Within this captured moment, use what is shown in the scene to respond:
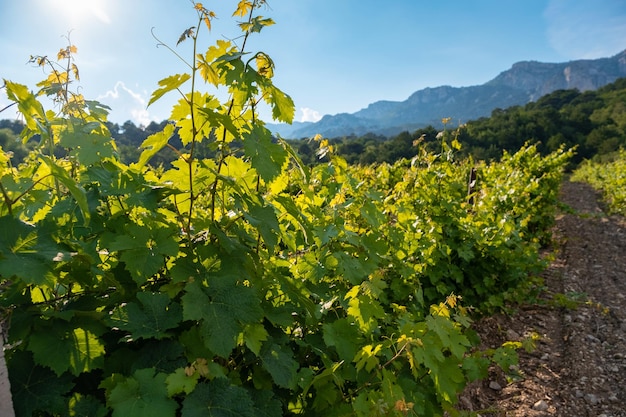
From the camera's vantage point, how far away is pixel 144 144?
4.57 ft

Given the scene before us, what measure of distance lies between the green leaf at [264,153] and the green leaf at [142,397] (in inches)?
24.2

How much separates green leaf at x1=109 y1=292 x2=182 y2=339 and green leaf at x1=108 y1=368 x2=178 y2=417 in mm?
112

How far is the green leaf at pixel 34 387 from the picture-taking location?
101cm

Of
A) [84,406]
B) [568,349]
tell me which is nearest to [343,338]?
[84,406]

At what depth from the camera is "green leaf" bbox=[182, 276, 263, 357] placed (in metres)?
1.06

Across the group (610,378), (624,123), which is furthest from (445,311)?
(624,123)

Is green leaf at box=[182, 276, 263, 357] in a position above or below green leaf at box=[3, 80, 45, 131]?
below

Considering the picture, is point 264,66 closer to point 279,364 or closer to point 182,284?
point 182,284

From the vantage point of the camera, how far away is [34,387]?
1040 millimetres

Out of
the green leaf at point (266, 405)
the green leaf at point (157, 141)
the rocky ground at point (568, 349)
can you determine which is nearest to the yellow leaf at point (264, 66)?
the green leaf at point (157, 141)

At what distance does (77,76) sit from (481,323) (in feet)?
14.9

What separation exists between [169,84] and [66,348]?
77 cm

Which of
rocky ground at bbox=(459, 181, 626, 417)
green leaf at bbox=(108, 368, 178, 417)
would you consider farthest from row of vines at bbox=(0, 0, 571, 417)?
rocky ground at bbox=(459, 181, 626, 417)

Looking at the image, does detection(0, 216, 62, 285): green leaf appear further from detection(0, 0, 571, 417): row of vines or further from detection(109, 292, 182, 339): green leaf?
detection(109, 292, 182, 339): green leaf
